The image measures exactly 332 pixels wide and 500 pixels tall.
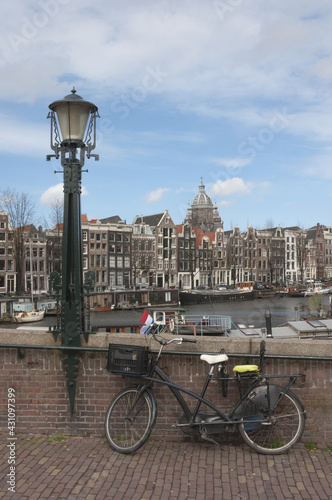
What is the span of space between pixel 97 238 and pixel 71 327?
54.8 metres

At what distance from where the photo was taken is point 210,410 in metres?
5.37

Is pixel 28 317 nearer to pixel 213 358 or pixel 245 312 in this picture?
pixel 245 312

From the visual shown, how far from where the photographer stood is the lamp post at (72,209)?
597 cm

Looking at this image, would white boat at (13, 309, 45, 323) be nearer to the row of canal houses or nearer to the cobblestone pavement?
the row of canal houses

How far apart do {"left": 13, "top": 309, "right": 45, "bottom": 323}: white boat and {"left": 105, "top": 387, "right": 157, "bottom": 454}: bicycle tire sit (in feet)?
117

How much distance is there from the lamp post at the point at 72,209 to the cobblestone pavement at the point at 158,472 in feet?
4.19

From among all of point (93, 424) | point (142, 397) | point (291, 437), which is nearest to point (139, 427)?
point (142, 397)

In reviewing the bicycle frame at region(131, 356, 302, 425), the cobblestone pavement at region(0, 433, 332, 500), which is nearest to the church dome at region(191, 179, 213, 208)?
the bicycle frame at region(131, 356, 302, 425)

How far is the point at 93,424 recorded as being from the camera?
578 cm

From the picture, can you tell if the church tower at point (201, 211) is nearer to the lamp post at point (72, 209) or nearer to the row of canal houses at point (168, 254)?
the row of canal houses at point (168, 254)

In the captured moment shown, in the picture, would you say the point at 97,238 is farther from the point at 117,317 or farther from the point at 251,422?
the point at 251,422

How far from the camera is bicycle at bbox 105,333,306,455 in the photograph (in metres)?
5.23

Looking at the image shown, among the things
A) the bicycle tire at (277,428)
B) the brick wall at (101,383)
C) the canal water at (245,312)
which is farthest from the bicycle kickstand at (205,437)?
the canal water at (245,312)

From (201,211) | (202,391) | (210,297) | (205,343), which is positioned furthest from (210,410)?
(201,211)
